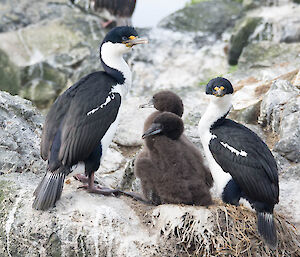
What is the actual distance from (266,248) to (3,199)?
2.13 meters

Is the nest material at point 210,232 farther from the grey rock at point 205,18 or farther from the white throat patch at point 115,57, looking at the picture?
the grey rock at point 205,18

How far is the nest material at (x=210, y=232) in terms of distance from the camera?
164 inches

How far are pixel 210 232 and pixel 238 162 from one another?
0.68 meters

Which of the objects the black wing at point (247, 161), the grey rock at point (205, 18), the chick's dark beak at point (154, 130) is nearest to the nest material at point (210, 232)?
the black wing at point (247, 161)

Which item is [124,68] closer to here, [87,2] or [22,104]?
[22,104]

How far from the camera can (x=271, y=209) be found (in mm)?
4398

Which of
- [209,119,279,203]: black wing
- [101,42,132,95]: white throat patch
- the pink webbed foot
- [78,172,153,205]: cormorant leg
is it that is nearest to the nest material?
[209,119,279,203]: black wing

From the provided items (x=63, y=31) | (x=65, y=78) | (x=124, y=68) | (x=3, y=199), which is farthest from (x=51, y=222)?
(x=63, y=31)

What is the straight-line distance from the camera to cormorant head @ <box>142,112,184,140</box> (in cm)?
464

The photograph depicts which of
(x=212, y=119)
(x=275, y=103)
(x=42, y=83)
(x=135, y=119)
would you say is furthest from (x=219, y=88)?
(x=42, y=83)

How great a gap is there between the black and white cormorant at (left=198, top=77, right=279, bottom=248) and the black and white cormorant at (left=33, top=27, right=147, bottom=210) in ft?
2.78

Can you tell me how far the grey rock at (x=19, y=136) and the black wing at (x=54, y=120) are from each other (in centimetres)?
60

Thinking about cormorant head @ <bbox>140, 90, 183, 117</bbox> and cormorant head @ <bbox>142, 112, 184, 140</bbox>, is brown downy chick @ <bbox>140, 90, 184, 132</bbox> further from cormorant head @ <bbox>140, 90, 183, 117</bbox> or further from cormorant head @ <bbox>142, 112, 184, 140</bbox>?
cormorant head @ <bbox>142, 112, 184, 140</bbox>

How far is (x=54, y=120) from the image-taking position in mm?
4570
